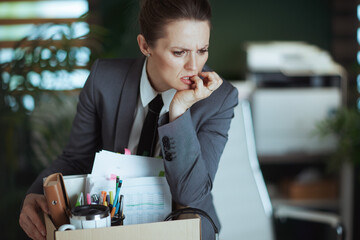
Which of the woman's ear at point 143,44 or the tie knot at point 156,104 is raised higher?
the woman's ear at point 143,44

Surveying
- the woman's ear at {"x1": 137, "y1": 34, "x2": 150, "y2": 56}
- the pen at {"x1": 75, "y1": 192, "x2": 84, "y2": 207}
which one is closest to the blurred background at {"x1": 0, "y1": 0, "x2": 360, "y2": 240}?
the woman's ear at {"x1": 137, "y1": 34, "x2": 150, "y2": 56}

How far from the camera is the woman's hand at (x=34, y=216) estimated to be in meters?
0.97

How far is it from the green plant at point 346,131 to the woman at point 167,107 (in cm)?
172

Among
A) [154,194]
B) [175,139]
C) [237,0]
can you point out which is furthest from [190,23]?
[237,0]

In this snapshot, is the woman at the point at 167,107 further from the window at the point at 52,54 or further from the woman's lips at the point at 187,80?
the window at the point at 52,54

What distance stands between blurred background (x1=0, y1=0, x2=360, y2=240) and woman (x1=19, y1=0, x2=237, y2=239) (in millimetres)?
913

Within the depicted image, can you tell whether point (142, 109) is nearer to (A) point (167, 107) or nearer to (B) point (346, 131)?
(A) point (167, 107)

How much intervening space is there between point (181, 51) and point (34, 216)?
0.53m

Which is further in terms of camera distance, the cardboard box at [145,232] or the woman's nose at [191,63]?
the woman's nose at [191,63]

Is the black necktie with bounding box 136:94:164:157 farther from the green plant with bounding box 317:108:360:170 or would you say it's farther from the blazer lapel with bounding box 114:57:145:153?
the green plant with bounding box 317:108:360:170

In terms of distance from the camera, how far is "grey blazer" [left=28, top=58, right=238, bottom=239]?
3.63 feet

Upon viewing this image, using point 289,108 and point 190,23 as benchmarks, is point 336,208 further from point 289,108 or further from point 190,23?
point 190,23

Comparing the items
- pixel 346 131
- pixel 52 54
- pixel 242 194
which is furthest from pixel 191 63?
pixel 346 131

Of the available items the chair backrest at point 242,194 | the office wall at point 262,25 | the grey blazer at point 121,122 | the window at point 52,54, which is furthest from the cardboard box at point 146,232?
the office wall at point 262,25
